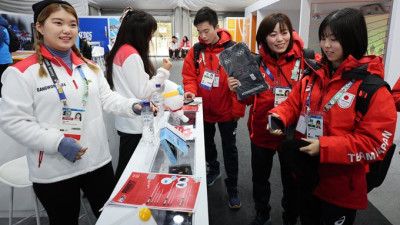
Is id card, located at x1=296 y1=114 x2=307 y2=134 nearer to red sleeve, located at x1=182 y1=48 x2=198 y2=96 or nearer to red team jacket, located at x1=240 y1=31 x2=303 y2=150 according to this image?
red team jacket, located at x1=240 y1=31 x2=303 y2=150

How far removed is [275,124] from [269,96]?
0.35 m

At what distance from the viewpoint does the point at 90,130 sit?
1313mm

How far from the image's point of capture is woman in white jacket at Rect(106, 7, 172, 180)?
1.78 m

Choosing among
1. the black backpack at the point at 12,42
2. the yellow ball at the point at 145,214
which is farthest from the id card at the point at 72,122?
the black backpack at the point at 12,42

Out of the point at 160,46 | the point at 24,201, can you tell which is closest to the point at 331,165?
the point at 24,201

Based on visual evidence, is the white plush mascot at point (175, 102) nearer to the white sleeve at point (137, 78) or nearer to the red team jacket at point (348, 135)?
the white sleeve at point (137, 78)

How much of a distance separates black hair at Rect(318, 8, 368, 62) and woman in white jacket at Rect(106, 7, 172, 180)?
114 cm

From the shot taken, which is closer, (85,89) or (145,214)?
(145,214)

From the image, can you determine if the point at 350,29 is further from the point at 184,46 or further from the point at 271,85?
the point at 184,46

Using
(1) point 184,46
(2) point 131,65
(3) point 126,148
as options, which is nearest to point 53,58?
(2) point 131,65

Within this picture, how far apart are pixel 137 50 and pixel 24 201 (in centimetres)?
147

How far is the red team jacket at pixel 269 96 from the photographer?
1662 mm

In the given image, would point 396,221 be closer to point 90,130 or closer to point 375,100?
point 375,100

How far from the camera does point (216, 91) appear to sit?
7.28 feet
